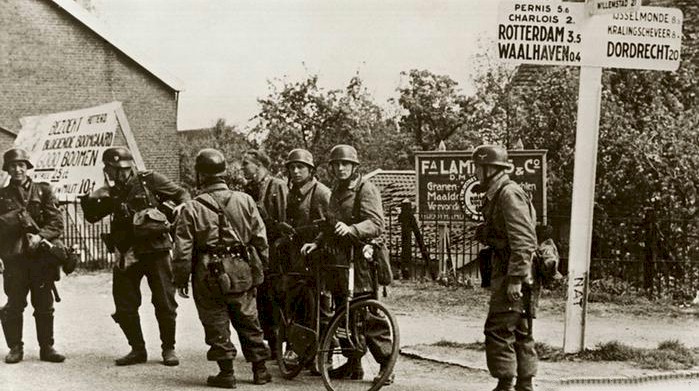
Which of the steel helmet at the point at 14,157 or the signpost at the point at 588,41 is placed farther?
the steel helmet at the point at 14,157

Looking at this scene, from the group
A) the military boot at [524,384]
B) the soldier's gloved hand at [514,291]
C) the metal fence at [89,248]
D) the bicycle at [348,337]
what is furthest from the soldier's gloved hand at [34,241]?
the metal fence at [89,248]

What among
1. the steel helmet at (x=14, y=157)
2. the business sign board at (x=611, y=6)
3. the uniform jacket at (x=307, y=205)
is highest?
the business sign board at (x=611, y=6)

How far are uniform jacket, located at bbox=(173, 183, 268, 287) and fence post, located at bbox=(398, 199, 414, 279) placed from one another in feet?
22.6

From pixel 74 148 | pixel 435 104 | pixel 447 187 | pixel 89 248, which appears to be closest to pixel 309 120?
pixel 435 104

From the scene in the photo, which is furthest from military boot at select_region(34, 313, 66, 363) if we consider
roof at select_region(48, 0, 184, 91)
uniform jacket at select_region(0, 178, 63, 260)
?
roof at select_region(48, 0, 184, 91)

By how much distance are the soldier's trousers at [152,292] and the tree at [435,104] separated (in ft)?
55.1

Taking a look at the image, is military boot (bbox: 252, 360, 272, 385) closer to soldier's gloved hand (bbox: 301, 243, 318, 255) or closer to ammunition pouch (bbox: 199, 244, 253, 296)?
ammunition pouch (bbox: 199, 244, 253, 296)

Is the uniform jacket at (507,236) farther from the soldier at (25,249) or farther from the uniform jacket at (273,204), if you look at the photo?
the soldier at (25,249)

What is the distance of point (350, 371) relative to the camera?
690cm

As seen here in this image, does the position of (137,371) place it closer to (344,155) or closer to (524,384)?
(344,155)

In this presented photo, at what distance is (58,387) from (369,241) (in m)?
2.56

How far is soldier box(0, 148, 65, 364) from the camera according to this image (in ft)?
24.8

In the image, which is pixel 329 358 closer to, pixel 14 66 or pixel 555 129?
pixel 555 129

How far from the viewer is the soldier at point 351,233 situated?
650 cm
